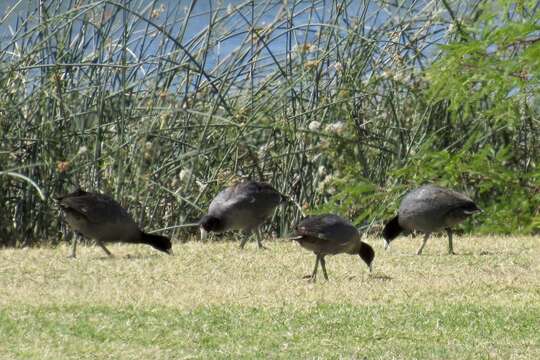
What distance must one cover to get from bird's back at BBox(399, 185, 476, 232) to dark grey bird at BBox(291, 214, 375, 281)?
1.71 m

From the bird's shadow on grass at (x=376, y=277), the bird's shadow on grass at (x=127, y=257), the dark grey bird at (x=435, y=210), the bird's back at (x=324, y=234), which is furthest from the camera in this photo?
the dark grey bird at (x=435, y=210)

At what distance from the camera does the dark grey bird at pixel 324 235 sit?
848cm

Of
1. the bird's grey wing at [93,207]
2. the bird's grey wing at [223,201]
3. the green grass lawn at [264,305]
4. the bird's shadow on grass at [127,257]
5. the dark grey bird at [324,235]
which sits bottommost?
the green grass lawn at [264,305]

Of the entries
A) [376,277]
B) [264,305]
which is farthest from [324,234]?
[264,305]

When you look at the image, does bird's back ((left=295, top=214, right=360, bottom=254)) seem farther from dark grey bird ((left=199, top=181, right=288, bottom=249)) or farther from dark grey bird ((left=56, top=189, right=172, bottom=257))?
dark grey bird ((left=56, top=189, right=172, bottom=257))

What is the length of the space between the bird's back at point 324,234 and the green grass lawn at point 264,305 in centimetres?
28

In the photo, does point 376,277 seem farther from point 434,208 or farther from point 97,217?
point 97,217

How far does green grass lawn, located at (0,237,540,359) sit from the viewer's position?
6578mm

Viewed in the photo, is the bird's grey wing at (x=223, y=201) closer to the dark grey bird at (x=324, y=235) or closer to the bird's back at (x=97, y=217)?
the bird's back at (x=97, y=217)

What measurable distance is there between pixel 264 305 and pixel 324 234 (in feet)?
3.15

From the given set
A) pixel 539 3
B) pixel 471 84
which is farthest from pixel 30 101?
pixel 539 3

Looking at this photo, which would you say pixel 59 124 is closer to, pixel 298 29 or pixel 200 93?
pixel 200 93

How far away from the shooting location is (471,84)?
12.1m

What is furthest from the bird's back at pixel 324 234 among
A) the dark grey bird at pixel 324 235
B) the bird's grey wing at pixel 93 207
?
the bird's grey wing at pixel 93 207
